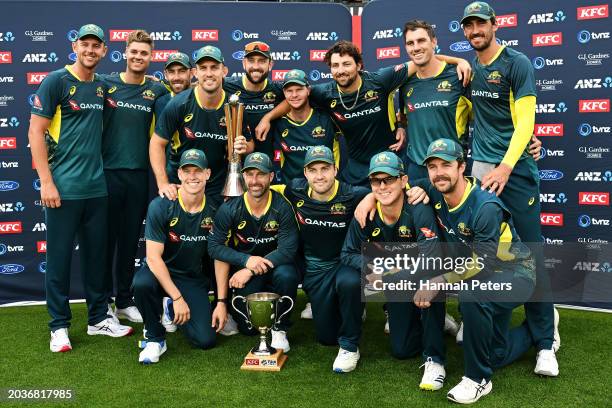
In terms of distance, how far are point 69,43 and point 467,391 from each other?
5.13 m

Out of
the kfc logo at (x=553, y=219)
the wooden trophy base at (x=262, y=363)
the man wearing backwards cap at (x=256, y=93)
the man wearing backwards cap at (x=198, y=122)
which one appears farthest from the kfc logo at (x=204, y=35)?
the kfc logo at (x=553, y=219)

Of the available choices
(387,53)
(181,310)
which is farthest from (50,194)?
(387,53)

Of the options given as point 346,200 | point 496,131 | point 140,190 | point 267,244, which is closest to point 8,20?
point 140,190

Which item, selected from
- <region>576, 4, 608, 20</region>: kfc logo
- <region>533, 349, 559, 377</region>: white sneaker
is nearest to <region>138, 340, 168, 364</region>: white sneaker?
<region>533, 349, 559, 377</region>: white sneaker

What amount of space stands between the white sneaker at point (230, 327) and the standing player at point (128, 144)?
1.08 meters

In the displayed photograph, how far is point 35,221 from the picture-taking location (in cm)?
611

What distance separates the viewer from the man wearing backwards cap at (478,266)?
3455 millimetres

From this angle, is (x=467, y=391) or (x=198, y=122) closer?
(x=467, y=391)

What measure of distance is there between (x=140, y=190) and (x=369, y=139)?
206 centimetres

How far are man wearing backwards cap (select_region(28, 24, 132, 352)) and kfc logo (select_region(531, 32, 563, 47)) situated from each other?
13.0 ft

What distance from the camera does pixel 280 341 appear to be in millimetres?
4434

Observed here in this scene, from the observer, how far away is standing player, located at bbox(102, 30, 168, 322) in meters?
4.90

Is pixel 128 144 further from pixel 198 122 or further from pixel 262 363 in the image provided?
pixel 262 363

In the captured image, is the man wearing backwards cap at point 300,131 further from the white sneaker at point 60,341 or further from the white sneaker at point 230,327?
the white sneaker at point 60,341
